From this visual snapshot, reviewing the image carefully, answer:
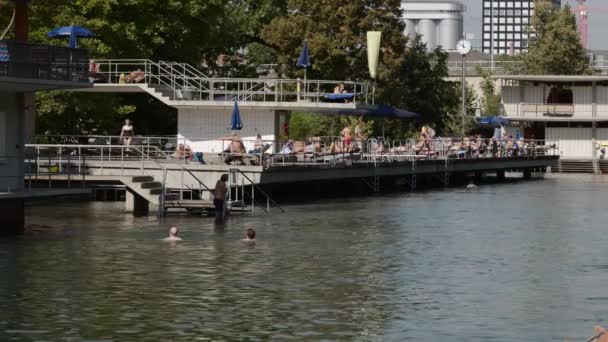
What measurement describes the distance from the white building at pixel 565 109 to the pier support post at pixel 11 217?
66.6 meters

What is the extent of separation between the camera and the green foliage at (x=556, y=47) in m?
123

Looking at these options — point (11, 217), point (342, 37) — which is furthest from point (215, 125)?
point (11, 217)

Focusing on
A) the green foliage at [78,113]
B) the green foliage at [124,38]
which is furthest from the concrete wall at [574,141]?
the green foliage at [78,113]

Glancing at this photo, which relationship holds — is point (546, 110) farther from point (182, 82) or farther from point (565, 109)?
point (182, 82)

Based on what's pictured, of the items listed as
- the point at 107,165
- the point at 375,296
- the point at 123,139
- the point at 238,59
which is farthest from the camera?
the point at 238,59

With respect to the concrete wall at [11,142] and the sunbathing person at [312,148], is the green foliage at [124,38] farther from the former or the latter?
the concrete wall at [11,142]

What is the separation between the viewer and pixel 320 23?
88500 millimetres

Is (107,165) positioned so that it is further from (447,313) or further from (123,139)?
(447,313)

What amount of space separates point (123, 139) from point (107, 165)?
7403mm

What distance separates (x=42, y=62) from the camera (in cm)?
4231

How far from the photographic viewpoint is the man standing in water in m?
48.1

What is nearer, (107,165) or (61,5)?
(107,165)

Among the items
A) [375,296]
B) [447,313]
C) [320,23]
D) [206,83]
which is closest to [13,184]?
[375,296]

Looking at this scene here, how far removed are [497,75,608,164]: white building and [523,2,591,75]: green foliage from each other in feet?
45.9
